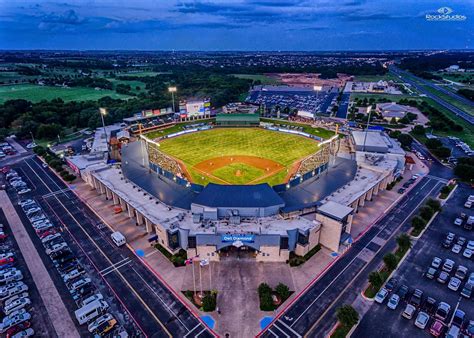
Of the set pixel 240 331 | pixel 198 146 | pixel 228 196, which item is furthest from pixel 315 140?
pixel 240 331

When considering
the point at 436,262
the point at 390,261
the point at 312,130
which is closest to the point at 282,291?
the point at 390,261

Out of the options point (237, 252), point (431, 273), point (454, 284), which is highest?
point (431, 273)

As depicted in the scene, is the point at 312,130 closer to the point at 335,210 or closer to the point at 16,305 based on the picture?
the point at 335,210

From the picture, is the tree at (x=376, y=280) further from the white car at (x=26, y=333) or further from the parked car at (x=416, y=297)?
the white car at (x=26, y=333)

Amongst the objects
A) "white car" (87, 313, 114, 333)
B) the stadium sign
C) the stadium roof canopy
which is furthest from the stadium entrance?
"white car" (87, 313, 114, 333)

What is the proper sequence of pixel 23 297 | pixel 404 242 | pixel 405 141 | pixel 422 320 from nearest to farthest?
pixel 422 320 < pixel 23 297 < pixel 404 242 < pixel 405 141

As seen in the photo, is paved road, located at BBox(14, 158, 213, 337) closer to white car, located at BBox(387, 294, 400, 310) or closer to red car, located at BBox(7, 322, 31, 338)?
red car, located at BBox(7, 322, 31, 338)

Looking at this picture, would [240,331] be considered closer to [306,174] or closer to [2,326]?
[2,326]
